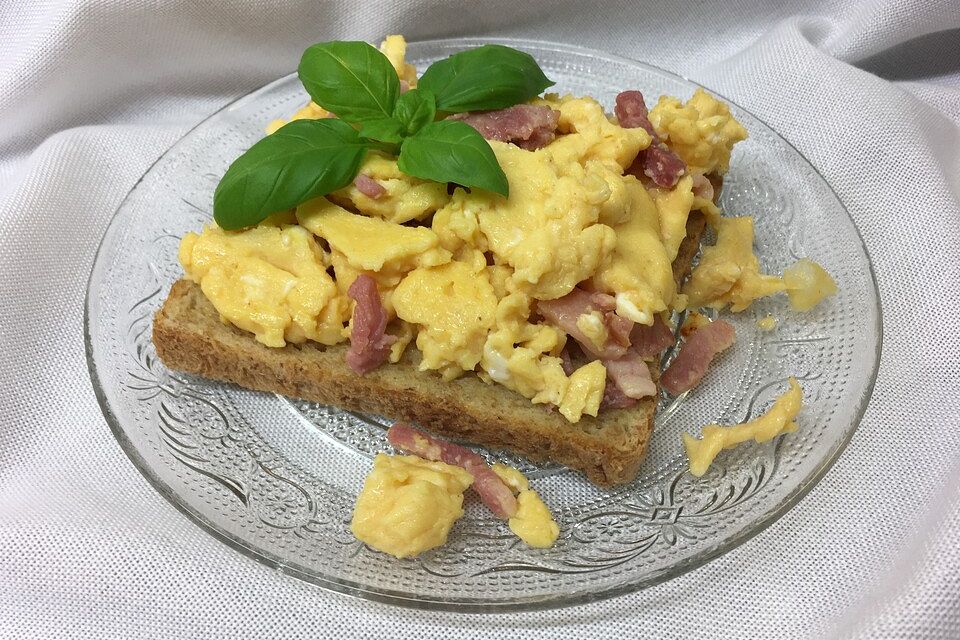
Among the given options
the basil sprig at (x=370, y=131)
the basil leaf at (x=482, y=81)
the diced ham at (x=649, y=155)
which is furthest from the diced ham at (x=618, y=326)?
the basil leaf at (x=482, y=81)

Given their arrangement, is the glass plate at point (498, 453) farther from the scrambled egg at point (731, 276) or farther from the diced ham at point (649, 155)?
the diced ham at point (649, 155)

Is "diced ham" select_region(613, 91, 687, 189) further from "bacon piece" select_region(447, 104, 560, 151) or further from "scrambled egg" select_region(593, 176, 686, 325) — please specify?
"bacon piece" select_region(447, 104, 560, 151)

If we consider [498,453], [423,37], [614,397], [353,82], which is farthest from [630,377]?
[423,37]

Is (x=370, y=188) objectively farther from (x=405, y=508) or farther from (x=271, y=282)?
(x=405, y=508)

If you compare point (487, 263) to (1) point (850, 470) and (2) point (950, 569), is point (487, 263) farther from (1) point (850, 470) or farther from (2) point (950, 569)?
(2) point (950, 569)

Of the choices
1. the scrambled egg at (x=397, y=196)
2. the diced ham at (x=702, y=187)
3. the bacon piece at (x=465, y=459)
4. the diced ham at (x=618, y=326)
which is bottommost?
the bacon piece at (x=465, y=459)

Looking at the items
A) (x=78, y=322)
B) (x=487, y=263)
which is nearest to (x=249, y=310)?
(x=487, y=263)

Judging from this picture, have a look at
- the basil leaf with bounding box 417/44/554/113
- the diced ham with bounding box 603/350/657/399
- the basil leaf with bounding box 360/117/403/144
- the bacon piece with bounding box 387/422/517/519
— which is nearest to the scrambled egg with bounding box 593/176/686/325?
the diced ham with bounding box 603/350/657/399
